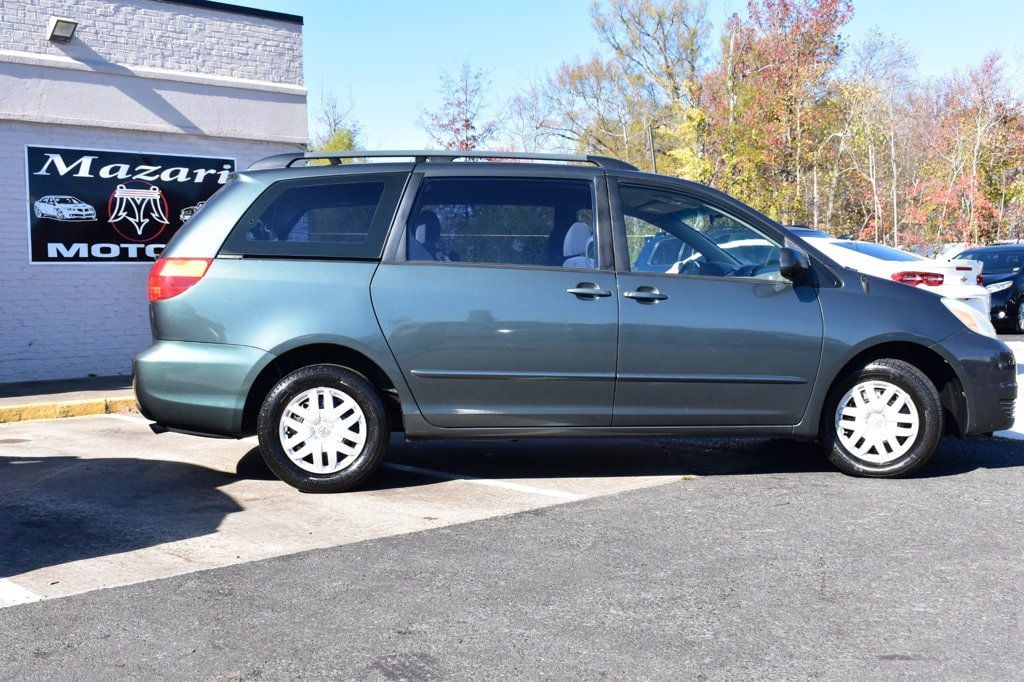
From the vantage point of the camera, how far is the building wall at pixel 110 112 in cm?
1057

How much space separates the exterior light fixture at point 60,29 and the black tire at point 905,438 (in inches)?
331

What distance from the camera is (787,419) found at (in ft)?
20.5

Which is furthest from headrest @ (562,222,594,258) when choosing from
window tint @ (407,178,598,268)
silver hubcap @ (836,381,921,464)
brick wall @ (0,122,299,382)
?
brick wall @ (0,122,299,382)

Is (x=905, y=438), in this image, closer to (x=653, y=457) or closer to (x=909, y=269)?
(x=653, y=457)

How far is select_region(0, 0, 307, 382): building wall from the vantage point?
10570mm

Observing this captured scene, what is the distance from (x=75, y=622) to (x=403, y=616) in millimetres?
1218

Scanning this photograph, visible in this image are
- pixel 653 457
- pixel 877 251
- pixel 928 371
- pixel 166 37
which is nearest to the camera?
pixel 928 371

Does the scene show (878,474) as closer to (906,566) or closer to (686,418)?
(686,418)

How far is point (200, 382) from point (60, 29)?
20.6ft

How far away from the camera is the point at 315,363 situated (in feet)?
20.0

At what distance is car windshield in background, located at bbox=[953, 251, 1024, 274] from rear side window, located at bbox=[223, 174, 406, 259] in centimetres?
1522

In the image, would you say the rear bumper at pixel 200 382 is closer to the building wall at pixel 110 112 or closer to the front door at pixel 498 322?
the front door at pixel 498 322

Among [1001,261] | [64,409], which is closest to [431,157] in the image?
[64,409]

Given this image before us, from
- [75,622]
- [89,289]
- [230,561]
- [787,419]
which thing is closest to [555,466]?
[787,419]
